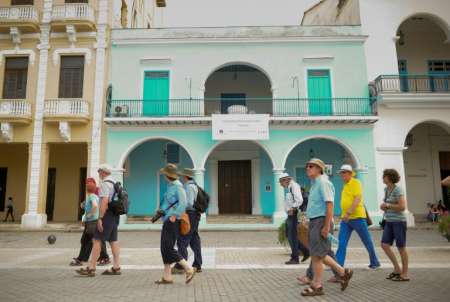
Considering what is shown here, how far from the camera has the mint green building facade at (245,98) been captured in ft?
53.9

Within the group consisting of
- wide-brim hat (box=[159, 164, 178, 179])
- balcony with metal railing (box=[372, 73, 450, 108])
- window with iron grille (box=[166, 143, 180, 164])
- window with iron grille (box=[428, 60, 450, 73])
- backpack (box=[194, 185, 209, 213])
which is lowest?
backpack (box=[194, 185, 209, 213])

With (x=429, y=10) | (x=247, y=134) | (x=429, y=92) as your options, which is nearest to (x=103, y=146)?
(x=247, y=134)

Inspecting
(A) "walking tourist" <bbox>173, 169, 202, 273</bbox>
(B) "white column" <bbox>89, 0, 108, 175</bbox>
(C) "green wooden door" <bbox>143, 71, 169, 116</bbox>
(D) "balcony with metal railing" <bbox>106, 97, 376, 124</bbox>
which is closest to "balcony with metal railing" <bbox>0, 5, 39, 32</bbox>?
(B) "white column" <bbox>89, 0, 108, 175</bbox>

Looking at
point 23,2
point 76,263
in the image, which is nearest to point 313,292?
point 76,263

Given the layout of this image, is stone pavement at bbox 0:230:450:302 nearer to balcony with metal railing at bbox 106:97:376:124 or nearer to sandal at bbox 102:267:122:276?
sandal at bbox 102:267:122:276

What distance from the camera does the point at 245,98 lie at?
57.6 feet

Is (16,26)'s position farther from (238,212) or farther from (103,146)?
(238,212)

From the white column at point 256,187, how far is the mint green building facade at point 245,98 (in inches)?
2.0

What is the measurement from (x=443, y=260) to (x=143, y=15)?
21461mm

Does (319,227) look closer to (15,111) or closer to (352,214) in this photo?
(352,214)

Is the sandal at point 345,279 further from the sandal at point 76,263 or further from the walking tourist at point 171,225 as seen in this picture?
the sandal at point 76,263

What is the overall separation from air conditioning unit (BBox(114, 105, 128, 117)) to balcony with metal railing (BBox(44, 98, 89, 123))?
1.25m

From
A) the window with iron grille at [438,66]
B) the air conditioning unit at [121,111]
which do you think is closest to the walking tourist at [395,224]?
the air conditioning unit at [121,111]

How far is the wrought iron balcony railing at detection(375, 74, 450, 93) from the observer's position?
53.8ft
